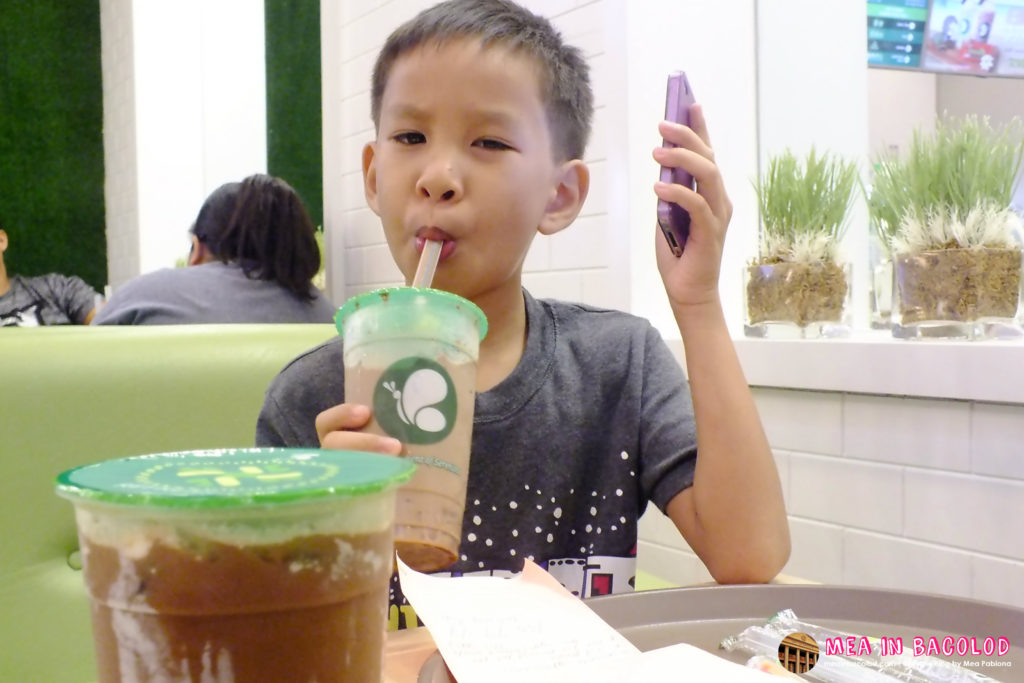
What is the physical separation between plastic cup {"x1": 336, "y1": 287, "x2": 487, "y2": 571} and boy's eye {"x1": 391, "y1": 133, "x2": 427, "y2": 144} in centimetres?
45

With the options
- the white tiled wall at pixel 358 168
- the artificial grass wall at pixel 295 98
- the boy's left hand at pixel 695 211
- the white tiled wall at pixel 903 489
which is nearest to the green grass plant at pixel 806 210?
the white tiled wall at pixel 903 489

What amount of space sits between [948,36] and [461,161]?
4.77ft

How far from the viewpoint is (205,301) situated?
8.19 feet

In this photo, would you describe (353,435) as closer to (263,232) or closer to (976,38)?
(976,38)

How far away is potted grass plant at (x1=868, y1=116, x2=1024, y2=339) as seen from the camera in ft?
4.78

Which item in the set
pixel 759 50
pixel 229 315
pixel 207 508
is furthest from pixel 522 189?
pixel 229 315

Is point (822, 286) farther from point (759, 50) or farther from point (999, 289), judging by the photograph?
point (759, 50)

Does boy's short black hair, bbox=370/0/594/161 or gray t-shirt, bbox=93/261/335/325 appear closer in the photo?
boy's short black hair, bbox=370/0/594/161

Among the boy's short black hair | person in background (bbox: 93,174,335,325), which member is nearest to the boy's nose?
the boy's short black hair

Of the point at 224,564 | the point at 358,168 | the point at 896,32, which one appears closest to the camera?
the point at 224,564

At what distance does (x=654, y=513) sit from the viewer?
2154 mm

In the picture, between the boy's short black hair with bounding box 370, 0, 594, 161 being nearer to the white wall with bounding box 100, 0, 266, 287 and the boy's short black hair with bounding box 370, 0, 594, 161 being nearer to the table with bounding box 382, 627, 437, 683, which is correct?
the table with bounding box 382, 627, 437, 683

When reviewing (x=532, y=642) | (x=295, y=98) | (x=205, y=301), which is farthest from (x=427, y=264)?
(x=295, y=98)

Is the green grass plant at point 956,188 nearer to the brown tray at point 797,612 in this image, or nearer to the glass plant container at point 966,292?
the glass plant container at point 966,292
